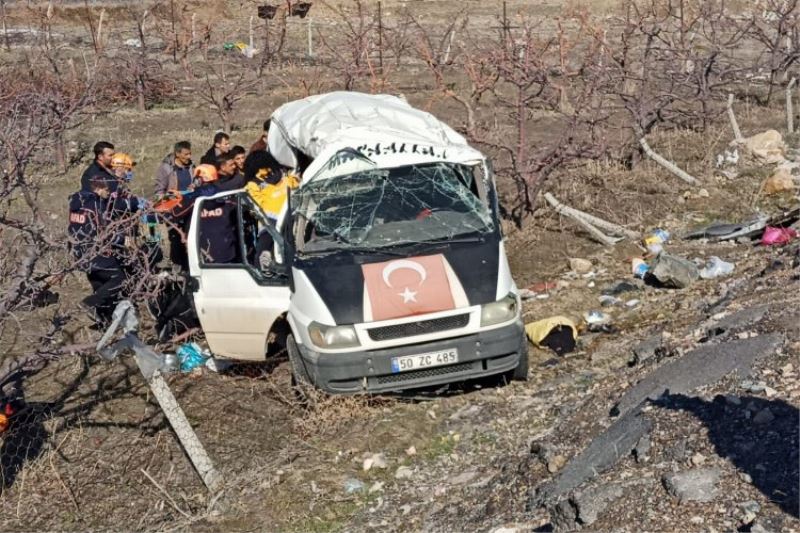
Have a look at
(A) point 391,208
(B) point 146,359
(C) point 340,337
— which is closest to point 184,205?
(A) point 391,208

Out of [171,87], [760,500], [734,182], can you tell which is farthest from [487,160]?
[171,87]

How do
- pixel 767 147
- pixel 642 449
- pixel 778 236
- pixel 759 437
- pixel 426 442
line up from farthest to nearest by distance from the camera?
1. pixel 767 147
2. pixel 778 236
3. pixel 426 442
4. pixel 642 449
5. pixel 759 437

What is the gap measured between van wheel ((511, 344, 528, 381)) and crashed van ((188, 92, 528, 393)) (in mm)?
14

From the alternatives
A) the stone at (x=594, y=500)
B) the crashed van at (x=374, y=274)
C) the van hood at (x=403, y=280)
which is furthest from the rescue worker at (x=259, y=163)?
the stone at (x=594, y=500)

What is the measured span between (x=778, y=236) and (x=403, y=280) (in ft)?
17.5

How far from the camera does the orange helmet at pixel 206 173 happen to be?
1110 cm

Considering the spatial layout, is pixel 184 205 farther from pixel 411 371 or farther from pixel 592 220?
pixel 592 220

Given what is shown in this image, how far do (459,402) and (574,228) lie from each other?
5.38 metres

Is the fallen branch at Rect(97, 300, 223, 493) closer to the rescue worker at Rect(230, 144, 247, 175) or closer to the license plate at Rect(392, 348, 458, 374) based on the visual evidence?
the license plate at Rect(392, 348, 458, 374)

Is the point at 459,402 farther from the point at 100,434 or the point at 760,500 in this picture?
the point at 760,500

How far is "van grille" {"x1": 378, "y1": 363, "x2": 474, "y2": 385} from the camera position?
820 centimetres

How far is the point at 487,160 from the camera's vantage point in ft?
31.2

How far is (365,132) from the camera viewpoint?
9.91 m

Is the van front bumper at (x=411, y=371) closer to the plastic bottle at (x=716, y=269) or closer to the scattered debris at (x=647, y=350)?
the scattered debris at (x=647, y=350)
